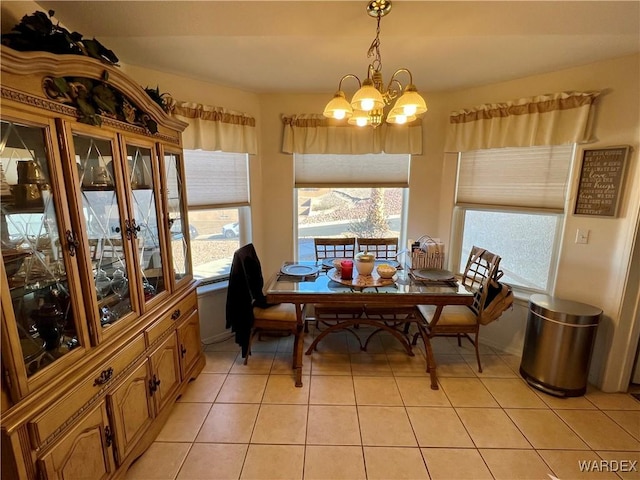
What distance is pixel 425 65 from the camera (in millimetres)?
2254

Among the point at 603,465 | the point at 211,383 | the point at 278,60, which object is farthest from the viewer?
the point at 211,383

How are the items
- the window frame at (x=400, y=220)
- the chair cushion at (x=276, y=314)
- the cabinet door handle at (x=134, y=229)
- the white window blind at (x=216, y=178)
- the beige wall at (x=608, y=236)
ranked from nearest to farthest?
the cabinet door handle at (x=134, y=229) → the beige wall at (x=608, y=236) → the chair cushion at (x=276, y=314) → the white window blind at (x=216, y=178) → the window frame at (x=400, y=220)

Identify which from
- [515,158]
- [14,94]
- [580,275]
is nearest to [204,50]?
[14,94]

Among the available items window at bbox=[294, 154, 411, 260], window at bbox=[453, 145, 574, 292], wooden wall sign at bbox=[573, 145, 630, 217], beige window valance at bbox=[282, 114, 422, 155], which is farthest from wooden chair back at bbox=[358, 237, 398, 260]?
wooden wall sign at bbox=[573, 145, 630, 217]

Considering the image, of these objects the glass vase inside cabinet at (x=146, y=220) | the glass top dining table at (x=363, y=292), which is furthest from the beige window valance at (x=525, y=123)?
the glass vase inside cabinet at (x=146, y=220)

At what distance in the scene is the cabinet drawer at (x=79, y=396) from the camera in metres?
1.06

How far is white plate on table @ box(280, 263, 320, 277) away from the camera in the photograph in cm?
244

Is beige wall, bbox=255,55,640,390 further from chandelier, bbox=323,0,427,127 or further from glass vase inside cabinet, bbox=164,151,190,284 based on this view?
chandelier, bbox=323,0,427,127

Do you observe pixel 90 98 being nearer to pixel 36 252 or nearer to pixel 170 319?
pixel 36 252

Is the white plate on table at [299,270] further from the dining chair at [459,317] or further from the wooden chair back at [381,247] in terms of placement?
the dining chair at [459,317]

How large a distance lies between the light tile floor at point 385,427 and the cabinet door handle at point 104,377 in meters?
0.65

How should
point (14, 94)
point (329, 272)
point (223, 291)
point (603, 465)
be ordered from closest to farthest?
point (14, 94)
point (603, 465)
point (329, 272)
point (223, 291)

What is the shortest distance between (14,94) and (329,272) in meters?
2.04

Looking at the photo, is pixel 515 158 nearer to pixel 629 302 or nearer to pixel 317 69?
pixel 629 302
